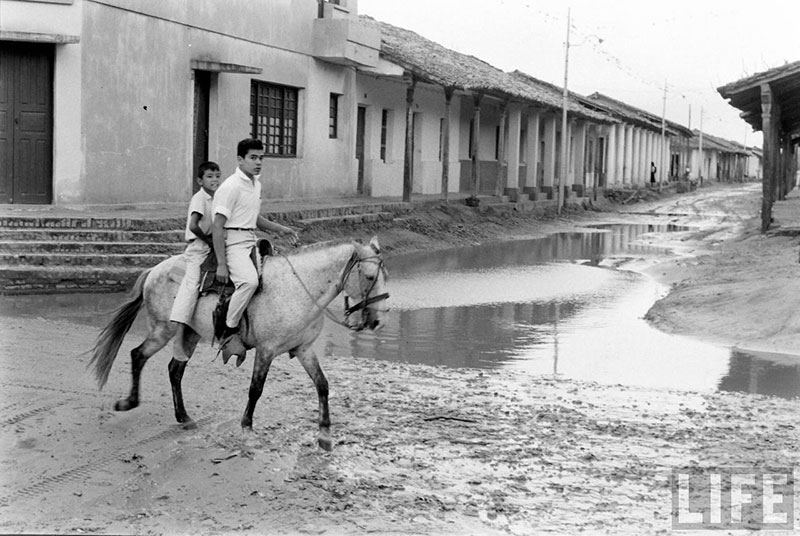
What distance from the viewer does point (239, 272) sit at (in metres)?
6.44

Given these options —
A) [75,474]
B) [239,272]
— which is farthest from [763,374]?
[75,474]

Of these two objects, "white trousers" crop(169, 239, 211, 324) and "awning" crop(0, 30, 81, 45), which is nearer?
"white trousers" crop(169, 239, 211, 324)

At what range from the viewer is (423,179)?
98.2 feet

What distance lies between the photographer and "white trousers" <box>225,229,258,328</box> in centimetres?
640

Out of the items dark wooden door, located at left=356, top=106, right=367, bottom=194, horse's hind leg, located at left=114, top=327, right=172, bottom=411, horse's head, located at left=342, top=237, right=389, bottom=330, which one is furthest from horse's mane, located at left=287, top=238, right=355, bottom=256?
dark wooden door, located at left=356, top=106, right=367, bottom=194

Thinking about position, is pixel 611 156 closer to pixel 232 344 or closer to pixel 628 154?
pixel 628 154

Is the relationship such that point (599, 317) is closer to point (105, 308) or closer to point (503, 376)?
point (503, 376)

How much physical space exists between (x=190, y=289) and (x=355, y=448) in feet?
4.89

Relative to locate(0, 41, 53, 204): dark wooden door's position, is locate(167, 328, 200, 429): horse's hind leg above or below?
below

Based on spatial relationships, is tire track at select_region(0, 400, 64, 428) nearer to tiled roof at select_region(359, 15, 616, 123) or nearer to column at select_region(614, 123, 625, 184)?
tiled roof at select_region(359, 15, 616, 123)

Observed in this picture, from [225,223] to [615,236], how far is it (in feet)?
71.3

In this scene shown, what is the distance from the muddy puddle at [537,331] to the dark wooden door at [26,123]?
414cm

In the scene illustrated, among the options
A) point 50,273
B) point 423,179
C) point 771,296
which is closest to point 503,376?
point 771,296

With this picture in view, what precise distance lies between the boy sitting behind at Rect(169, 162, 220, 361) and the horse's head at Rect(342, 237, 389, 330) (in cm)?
97
